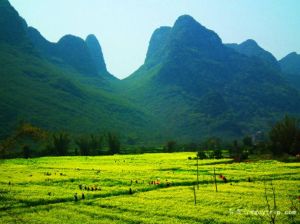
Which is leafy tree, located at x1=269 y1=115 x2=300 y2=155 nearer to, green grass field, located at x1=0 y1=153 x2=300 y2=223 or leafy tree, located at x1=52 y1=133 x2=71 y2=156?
green grass field, located at x1=0 y1=153 x2=300 y2=223

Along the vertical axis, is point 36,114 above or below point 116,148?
above

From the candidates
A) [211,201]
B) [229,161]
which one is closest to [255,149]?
[229,161]

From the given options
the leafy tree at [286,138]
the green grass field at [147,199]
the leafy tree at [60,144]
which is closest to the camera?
the green grass field at [147,199]

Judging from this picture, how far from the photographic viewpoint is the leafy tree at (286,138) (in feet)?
278

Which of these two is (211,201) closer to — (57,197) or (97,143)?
(57,197)

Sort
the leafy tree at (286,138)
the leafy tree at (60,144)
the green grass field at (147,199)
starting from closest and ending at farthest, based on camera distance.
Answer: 1. the green grass field at (147,199)
2. the leafy tree at (286,138)
3. the leafy tree at (60,144)

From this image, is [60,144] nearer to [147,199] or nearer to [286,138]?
[286,138]

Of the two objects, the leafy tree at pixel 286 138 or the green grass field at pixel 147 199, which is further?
the leafy tree at pixel 286 138

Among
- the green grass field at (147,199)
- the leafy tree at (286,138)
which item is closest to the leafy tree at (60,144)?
the leafy tree at (286,138)

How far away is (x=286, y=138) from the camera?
88125 mm

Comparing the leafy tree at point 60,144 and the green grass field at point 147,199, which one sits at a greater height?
the leafy tree at point 60,144

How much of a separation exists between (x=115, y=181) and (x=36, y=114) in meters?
158

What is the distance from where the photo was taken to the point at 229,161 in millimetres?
75375

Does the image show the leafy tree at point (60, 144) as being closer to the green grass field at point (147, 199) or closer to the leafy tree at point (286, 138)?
the leafy tree at point (286, 138)
